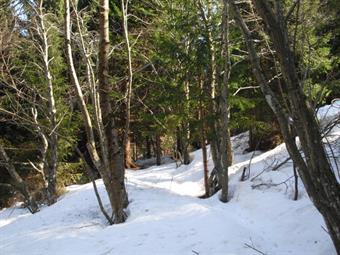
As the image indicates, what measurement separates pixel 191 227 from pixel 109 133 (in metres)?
2.53

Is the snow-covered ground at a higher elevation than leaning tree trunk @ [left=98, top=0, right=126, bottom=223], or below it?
below

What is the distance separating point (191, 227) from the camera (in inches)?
277

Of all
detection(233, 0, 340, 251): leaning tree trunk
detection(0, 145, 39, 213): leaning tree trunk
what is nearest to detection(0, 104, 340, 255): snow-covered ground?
detection(233, 0, 340, 251): leaning tree trunk

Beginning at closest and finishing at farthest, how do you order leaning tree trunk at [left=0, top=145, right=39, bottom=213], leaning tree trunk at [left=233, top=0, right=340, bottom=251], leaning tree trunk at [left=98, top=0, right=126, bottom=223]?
1. leaning tree trunk at [left=233, top=0, right=340, bottom=251]
2. leaning tree trunk at [left=98, top=0, right=126, bottom=223]
3. leaning tree trunk at [left=0, top=145, right=39, bottom=213]

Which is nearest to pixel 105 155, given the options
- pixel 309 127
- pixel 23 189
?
pixel 309 127

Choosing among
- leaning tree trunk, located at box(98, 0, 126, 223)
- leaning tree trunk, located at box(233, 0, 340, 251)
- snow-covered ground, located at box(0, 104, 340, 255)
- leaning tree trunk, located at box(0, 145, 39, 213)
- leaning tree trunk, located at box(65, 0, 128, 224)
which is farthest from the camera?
leaning tree trunk, located at box(0, 145, 39, 213)

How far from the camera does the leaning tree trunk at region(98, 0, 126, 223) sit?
8.02 m

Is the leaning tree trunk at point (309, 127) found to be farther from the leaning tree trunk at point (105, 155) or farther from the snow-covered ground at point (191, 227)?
the leaning tree trunk at point (105, 155)

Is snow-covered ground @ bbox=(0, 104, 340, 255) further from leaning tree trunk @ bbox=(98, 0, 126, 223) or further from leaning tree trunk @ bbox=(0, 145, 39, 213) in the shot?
leaning tree trunk @ bbox=(0, 145, 39, 213)

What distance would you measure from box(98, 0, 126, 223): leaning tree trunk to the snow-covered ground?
0.42 m

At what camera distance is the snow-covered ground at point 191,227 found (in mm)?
6281

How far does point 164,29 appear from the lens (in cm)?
1248

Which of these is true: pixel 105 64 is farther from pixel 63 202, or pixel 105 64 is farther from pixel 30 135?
pixel 30 135

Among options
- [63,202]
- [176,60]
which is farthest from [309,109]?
[63,202]
